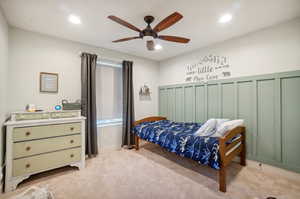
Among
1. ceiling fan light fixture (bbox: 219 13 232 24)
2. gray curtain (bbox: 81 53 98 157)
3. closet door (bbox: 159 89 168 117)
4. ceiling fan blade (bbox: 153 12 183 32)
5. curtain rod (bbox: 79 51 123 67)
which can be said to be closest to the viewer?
ceiling fan blade (bbox: 153 12 183 32)

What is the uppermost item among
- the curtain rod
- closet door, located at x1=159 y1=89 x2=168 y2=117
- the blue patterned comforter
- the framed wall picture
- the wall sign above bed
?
the curtain rod

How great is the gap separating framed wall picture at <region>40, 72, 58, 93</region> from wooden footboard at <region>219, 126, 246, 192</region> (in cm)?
306

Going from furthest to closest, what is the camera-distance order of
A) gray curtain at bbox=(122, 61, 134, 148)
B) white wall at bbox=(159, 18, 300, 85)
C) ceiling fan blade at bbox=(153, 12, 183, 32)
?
gray curtain at bbox=(122, 61, 134, 148), white wall at bbox=(159, 18, 300, 85), ceiling fan blade at bbox=(153, 12, 183, 32)

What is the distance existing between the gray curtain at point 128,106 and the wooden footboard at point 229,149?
2.21 meters

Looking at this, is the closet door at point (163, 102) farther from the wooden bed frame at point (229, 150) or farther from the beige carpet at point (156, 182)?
the wooden bed frame at point (229, 150)

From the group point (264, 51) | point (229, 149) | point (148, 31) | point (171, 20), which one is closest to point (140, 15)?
point (148, 31)

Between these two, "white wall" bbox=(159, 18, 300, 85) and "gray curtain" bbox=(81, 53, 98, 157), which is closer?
"white wall" bbox=(159, 18, 300, 85)

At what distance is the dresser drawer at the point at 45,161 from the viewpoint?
1891mm

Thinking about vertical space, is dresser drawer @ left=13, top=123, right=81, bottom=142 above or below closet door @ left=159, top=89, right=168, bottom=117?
below

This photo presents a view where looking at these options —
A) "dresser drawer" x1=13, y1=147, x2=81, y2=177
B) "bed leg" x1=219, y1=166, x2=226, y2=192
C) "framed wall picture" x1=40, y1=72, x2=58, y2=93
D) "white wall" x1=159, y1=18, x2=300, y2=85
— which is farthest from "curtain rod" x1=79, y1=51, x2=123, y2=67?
"bed leg" x1=219, y1=166, x2=226, y2=192

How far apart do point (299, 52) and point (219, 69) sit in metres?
1.18

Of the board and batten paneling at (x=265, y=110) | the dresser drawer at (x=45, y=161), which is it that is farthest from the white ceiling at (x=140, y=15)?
the dresser drawer at (x=45, y=161)

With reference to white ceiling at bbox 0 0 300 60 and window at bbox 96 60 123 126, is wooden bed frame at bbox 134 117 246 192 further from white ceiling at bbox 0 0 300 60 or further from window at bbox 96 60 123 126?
window at bbox 96 60 123 126

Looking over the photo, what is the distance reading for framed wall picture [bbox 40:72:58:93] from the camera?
98.8 inches
